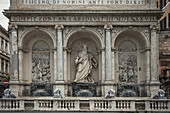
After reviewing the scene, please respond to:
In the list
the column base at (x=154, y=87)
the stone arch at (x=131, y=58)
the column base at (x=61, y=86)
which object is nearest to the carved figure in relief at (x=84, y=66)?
the column base at (x=61, y=86)

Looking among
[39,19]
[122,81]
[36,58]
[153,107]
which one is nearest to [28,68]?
[36,58]

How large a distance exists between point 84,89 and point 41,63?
5.13 m

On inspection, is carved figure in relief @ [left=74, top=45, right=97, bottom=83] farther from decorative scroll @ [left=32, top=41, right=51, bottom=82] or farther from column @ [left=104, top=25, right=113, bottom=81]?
decorative scroll @ [left=32, top=41, right=51, bottom=82]

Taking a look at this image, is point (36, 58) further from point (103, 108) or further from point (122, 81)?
point (103, 108)

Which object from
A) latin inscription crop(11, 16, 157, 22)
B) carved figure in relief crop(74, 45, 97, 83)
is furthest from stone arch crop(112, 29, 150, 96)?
carved figure in relief crop(74, 45, 97, 83)

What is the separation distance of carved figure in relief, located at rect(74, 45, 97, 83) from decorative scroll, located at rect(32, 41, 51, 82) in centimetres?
301

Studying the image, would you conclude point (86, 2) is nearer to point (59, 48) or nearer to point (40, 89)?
point (59, 48)

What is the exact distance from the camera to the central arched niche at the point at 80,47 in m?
26.8

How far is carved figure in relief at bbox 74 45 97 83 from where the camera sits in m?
26.3

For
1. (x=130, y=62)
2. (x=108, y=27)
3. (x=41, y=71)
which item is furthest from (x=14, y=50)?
(x=130, y=62)

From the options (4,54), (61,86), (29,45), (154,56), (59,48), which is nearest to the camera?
(61,86)

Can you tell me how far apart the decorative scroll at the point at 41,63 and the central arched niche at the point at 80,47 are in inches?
88.5

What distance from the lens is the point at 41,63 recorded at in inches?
1058

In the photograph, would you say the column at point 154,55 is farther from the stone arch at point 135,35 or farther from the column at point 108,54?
the column at point 108,54
